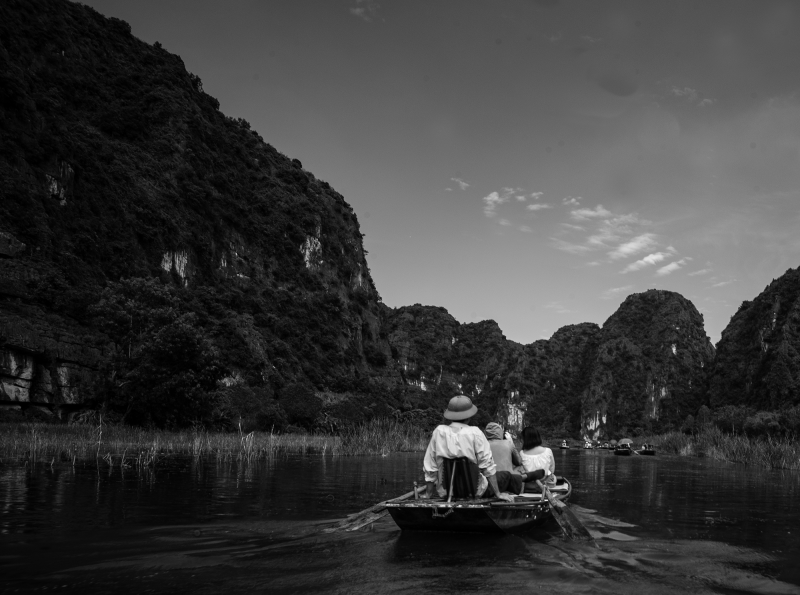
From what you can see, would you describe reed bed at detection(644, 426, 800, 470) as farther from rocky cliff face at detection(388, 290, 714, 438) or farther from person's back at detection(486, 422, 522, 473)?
rocky cliff face at detection(388, 290, 714, 438)

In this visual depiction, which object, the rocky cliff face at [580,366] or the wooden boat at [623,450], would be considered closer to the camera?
the wooden boat at [623,450]

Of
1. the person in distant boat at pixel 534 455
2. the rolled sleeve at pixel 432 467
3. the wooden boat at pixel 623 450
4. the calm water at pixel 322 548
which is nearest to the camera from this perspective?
the calm water at pixel 322 548

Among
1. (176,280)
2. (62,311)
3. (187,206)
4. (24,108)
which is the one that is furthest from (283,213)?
(62,311)

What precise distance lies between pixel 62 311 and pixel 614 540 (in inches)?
1328

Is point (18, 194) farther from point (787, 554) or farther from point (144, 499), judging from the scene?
point (787, 554)

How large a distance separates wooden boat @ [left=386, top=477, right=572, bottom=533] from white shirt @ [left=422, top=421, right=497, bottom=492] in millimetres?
424

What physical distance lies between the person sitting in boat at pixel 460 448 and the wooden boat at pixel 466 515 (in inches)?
11.9

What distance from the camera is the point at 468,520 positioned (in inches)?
281

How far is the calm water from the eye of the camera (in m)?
5.36

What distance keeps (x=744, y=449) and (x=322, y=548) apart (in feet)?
92.0

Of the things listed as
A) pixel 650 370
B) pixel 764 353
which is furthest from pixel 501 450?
pixel 650 370

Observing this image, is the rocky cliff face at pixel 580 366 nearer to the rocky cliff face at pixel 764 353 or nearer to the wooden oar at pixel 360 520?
the rocky cliff face at pixel 764 353

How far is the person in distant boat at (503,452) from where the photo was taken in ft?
28.8

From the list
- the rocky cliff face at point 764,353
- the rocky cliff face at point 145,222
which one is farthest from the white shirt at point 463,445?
the rocky cliff face at point 764,353
